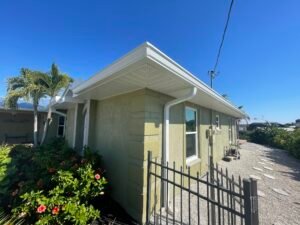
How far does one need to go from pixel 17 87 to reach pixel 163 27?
10275mm

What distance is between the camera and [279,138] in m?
17.4

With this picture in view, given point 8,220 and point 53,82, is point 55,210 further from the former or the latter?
point 53,82

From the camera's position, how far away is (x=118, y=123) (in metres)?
4.08

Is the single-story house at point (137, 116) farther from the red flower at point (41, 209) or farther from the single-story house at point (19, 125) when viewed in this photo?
the single-story house at point (19, 125)

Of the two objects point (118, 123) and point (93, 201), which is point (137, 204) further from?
point (118, 123)

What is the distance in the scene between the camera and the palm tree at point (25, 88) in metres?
9.55

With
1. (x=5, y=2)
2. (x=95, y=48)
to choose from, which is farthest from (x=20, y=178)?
(x=95, y=48)

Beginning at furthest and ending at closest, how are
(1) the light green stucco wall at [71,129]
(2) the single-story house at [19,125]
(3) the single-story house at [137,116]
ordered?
(2) the single-story house at [19,125] → (1) the light green stucco wall at [71,129] → (3) the single-story house at [137,116]

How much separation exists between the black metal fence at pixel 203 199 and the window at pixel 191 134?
3.51ft

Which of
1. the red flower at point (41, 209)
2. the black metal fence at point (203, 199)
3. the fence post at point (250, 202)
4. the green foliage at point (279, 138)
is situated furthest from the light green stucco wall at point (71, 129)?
the green foliage at point (279, 138)

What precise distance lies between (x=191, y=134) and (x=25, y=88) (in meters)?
10.7

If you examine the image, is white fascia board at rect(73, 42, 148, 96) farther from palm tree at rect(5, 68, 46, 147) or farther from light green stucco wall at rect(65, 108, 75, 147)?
palm tree at rect(5, 68, 46, 147)

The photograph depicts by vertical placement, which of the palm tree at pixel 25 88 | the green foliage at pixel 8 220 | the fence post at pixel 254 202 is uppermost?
the palm tree at pixel 25 88

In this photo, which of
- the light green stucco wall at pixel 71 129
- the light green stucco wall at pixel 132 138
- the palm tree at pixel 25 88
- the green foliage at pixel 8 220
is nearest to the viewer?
the green foliage at pixel 8 220
